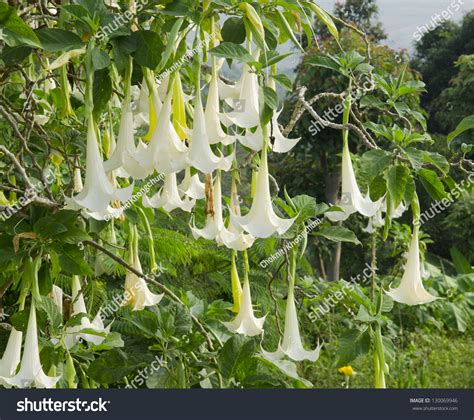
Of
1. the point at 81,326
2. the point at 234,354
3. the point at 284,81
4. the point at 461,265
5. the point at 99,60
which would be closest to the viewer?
the point at 99,60

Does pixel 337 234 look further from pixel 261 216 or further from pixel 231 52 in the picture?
pixel 231 52

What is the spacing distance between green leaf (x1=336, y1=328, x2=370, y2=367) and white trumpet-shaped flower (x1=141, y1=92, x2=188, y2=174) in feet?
1.24

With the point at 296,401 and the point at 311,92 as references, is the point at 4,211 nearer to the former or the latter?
the point at 296,401

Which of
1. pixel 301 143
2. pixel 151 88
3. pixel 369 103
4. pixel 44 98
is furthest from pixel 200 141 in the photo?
pixel 301 143

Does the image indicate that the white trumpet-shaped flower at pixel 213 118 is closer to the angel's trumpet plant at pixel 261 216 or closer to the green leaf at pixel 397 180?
the angel's trumpet plant at pixel 261 216

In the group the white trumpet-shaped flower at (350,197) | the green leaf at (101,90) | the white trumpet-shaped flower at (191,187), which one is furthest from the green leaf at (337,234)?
the green leaf at (101,90)

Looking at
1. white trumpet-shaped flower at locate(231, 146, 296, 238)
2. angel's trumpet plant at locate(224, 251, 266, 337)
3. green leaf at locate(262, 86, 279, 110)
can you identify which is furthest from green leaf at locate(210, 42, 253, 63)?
angel's trumpet plant at locate(224, 251, 266, 337)

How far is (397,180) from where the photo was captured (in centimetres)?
81

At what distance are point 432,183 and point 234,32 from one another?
309 millimetres

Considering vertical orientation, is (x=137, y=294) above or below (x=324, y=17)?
below

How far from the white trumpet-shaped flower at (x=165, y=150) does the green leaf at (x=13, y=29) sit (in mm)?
122

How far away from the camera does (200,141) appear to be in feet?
2.03

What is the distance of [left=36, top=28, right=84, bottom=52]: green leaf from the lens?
0.62m

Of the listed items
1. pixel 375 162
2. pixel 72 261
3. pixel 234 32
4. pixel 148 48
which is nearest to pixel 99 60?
pixel 148 48
